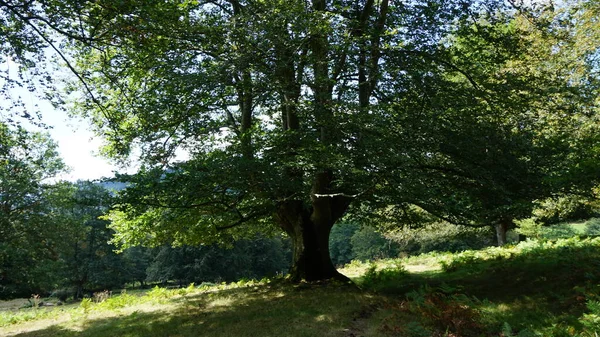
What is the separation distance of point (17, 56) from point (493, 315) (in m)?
10.7

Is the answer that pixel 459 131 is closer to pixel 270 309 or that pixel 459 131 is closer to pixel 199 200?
pixel 270 309

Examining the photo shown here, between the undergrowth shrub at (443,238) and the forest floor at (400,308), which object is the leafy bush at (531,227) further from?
the forest floor at (400,308)

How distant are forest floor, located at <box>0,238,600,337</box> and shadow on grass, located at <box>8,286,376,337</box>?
0.07ft

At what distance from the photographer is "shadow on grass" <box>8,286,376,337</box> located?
24.3 feet

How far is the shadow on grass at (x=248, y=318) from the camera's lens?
7398 mm

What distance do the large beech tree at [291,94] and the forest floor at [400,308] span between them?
82.4 inches

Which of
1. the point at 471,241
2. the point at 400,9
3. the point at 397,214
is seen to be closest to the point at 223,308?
the point at 397,214

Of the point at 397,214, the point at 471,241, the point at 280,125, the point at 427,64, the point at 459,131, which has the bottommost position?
the point at 471,241

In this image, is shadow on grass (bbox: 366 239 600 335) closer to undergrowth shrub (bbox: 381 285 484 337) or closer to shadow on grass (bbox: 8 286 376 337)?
undergrowth shrub (bbox: 381 285 484 337)

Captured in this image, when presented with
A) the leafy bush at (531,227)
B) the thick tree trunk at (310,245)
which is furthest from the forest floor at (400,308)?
the leafy bush at (531,227)

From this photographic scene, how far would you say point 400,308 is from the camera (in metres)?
8.11

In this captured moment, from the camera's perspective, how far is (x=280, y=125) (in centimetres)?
1264

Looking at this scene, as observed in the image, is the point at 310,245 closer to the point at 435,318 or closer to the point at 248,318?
the point at 248,318

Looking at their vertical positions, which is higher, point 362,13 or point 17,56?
point 362,13
